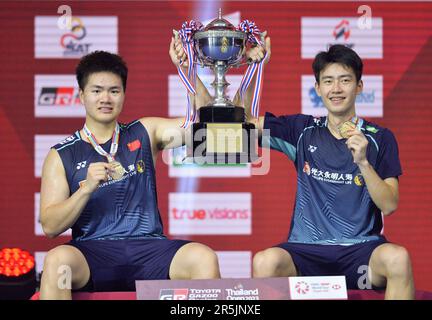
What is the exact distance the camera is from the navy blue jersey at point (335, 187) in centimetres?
332

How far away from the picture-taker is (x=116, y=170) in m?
3.21

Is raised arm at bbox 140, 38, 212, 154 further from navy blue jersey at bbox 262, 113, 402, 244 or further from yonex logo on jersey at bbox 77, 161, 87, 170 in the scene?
navy blue jersey at bbox 262, 113, 402, 244

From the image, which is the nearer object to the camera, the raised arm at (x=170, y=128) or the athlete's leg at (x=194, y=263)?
the athlete's leg at (x=194, y=263)

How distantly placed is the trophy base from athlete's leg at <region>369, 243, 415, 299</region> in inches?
26.5

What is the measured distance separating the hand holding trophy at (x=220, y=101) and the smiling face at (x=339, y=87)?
0.30 m

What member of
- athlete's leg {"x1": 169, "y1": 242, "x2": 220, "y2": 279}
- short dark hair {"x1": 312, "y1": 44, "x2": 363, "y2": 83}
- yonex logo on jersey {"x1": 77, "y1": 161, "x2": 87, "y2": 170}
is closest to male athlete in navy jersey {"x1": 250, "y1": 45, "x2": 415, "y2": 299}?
short dark hair {"x1": 312, "y1": 44, "x2": 363, "y2": 83}

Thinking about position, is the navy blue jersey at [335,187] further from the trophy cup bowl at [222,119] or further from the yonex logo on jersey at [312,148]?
the trophy cup bowl at [222,119]

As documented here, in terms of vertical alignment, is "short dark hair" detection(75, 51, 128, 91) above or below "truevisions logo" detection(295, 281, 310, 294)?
above

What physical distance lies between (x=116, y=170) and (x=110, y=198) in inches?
6.5

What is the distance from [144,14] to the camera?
5.00 meters

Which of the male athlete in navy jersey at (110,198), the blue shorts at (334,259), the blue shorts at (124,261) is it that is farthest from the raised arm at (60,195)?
the blue shorts at (334,259)

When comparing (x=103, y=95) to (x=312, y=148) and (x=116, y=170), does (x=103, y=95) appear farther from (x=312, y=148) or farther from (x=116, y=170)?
(x=312, y=148)

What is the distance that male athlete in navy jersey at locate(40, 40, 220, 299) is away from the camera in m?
3.13
